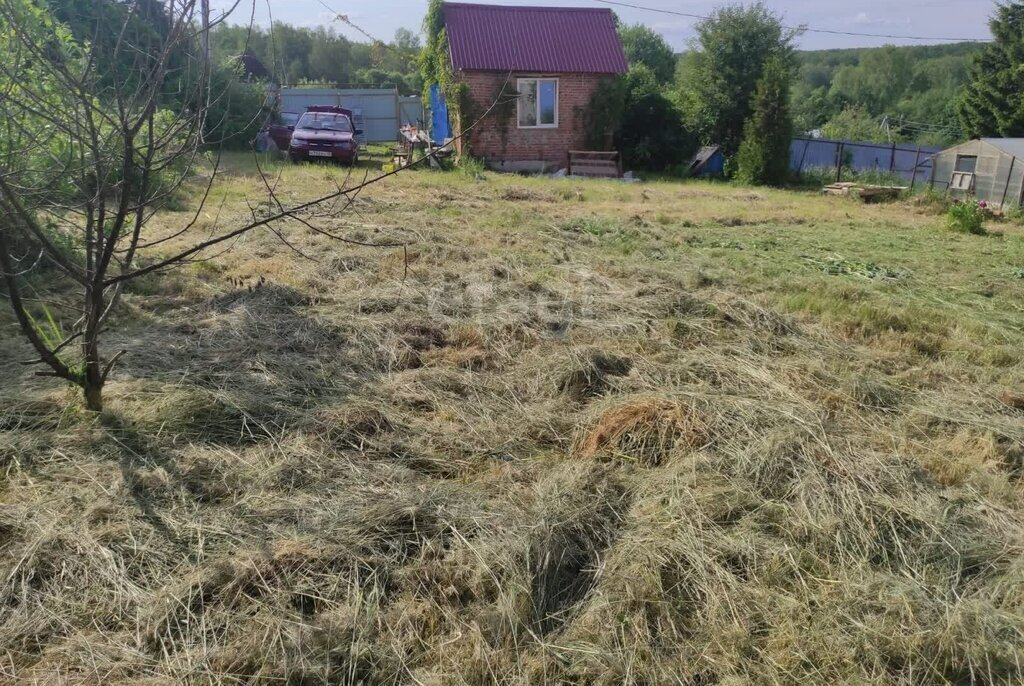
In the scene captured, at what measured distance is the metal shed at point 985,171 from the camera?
1391cm

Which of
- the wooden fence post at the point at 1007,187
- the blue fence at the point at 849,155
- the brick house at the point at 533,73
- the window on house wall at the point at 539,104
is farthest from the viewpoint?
the blue fence at the point at 849,155

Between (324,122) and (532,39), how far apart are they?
6446 mm

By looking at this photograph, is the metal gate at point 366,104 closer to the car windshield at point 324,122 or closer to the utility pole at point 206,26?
the car windshield at point 324,122

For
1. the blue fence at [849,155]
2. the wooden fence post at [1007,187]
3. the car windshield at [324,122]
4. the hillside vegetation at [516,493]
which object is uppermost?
the car windshield at [324,122]

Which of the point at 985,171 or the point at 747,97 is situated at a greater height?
the point at 747,97

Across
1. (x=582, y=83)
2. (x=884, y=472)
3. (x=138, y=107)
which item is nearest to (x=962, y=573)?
(x=884, y=472)

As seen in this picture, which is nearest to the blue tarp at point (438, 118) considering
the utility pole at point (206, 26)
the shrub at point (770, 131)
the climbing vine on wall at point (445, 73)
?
the climbing vine on wall at point (445, 73)

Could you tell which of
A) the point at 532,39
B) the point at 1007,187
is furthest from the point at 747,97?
the point at 1007,187

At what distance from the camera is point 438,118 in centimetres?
2128

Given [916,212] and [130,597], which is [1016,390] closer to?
[130,597]

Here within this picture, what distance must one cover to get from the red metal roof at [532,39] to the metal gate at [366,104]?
7.74 m

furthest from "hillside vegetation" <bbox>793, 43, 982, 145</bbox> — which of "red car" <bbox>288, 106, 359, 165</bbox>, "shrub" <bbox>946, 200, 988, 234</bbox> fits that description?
"red car" <bbox>288, 106, 359, 165</bbox>

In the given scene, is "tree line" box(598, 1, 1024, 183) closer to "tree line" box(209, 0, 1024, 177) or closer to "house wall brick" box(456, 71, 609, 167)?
"tree line" box(209, 0, 1024, 177)

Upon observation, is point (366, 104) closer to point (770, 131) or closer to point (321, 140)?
point (321, 140)
